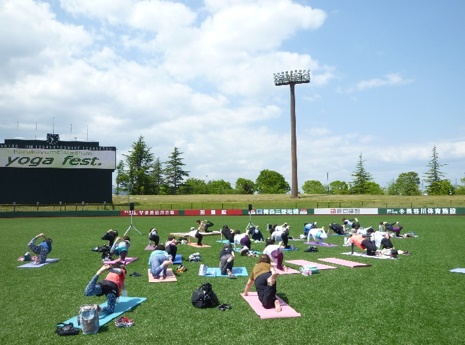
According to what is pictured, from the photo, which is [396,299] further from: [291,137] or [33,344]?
[291,137]

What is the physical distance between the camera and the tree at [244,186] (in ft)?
486

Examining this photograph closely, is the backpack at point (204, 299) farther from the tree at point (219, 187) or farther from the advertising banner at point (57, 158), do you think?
the tree at point (219, 187)

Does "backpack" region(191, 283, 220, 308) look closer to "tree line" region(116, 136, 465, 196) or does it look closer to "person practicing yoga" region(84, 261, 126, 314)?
"person practicing yoga" region(84, 261, 126, 314)

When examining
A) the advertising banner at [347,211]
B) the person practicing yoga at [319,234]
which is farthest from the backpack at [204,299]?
the advertising banner at [347,211]

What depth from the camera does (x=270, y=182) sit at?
5955 inches

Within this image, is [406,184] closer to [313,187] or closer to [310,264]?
[313,187]

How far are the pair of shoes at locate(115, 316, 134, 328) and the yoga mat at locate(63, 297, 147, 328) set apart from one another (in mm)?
421

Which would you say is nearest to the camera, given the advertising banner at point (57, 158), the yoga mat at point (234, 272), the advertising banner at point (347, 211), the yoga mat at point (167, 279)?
the yoga mat at point (167, 279)

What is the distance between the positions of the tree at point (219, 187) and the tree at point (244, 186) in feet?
12.7

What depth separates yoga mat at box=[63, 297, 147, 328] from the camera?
30.5ft

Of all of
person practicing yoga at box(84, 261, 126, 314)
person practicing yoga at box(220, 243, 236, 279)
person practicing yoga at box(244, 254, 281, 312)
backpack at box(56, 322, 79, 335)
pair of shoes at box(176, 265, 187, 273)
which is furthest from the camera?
pair of shoes at box(176, 265, 187, 273)

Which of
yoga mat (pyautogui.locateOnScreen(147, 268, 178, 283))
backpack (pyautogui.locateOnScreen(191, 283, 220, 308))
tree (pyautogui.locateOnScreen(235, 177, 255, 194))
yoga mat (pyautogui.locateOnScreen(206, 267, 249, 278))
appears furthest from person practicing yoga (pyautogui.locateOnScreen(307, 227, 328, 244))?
tree (pyautogui.locateOnScreen(235, 177, 255, 194))

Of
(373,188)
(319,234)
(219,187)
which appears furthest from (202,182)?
(319,234)

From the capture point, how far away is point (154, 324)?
29.6 feet
